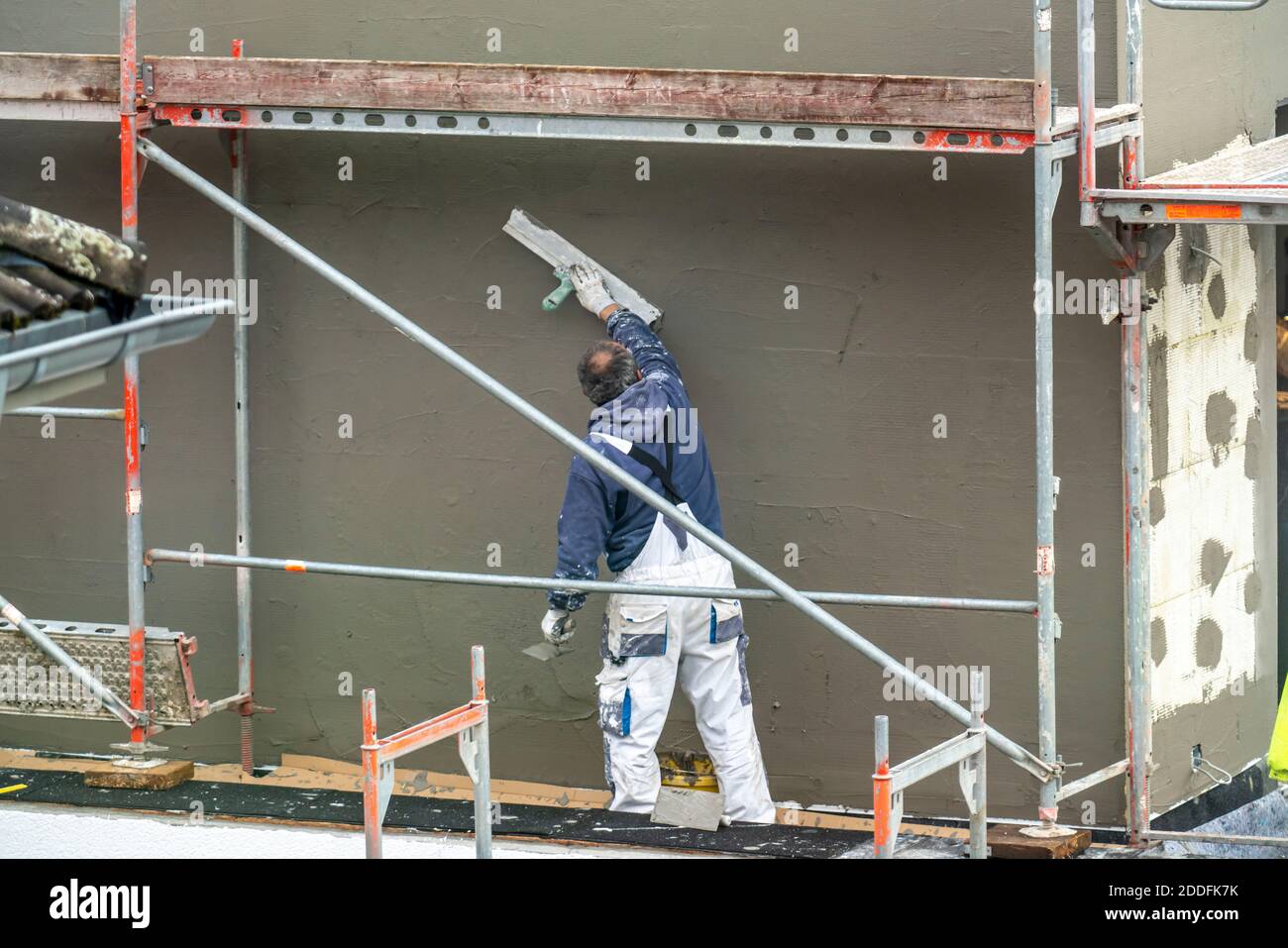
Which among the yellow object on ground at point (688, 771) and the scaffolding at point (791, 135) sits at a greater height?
the scaffolding at point (791, 135)

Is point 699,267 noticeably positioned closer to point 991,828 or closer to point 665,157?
point 665,157

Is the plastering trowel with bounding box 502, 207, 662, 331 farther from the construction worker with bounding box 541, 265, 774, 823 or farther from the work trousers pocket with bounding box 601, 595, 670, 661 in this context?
the work trousers pocket with bounding box 601, 595, 670, 661

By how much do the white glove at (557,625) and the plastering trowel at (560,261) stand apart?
49.2 inches

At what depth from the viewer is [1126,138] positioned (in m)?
7.55

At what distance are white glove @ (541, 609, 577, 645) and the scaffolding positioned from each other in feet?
1.30

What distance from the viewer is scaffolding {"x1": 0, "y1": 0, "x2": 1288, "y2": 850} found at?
7137 mm

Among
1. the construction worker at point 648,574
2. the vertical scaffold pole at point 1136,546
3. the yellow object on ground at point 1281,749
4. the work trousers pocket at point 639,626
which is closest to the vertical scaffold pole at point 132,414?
the construction worker at point 648,574

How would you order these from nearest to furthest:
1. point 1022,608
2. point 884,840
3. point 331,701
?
point 884,840
point 1022,608
point 331,701

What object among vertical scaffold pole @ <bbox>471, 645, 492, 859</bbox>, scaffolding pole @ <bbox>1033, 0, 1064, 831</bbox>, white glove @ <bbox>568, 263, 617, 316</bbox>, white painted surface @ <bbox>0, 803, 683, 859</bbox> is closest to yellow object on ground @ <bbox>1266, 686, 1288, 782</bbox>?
scaffolding pole @ <bbox>1033, 0, 1064, 831</bbox>

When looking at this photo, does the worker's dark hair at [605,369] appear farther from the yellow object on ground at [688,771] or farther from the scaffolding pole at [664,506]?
the yellow object on ground at [688,771]

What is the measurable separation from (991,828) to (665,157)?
300cm

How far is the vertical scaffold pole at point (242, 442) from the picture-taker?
8711mm

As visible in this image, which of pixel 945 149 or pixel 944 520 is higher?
pixel 945 149

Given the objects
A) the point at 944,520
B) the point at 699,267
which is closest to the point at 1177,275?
the point at 944,520
